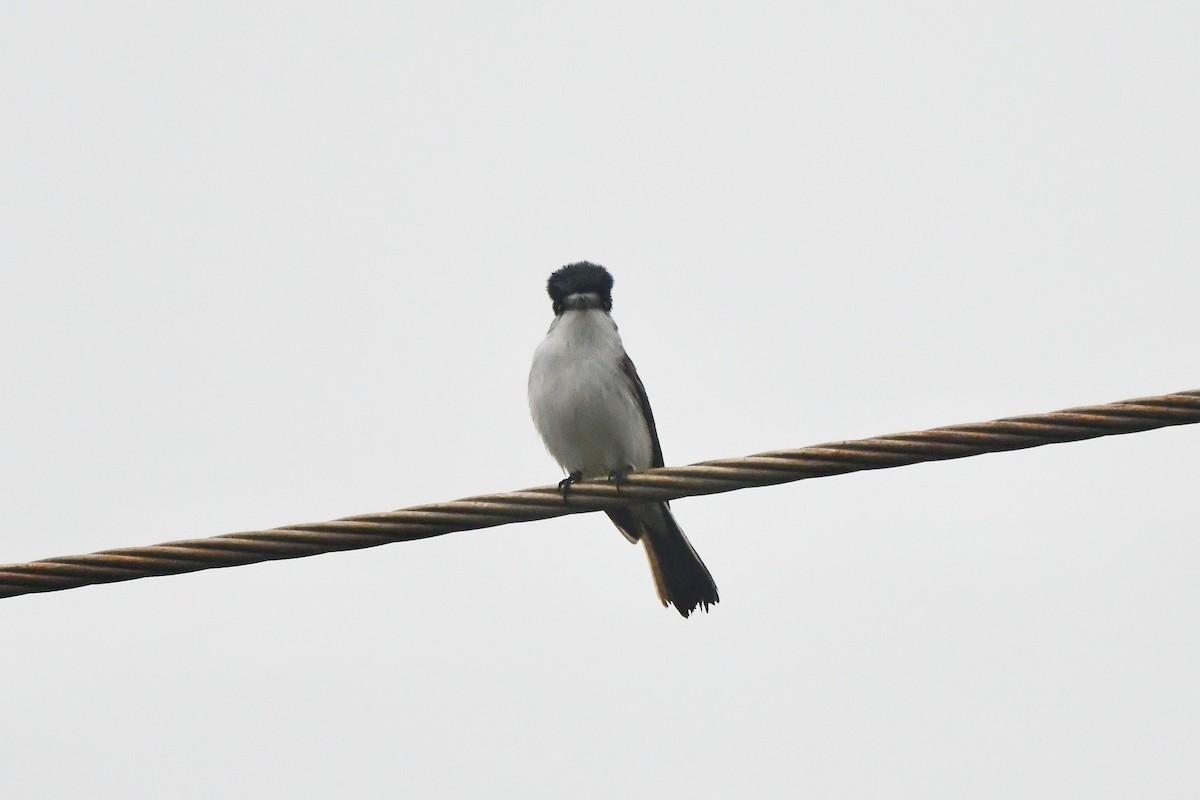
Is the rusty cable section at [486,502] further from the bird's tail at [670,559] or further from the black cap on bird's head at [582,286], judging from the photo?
the black cap on bird's head at [582,286]

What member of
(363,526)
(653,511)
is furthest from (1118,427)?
(653,511)

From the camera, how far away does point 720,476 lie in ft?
16.5

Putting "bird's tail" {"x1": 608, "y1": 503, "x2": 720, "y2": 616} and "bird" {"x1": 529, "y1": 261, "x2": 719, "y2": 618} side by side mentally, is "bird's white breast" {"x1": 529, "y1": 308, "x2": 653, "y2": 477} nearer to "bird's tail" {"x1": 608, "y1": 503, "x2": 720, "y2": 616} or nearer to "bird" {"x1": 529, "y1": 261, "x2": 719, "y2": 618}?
"bird" {"x1": 529, "y1": 261, "x2": 719, "y2": 618}

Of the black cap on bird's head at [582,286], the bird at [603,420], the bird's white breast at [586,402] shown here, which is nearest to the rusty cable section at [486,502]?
the bird at [603,420]

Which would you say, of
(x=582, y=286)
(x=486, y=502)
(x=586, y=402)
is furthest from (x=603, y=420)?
(x=486, y=502)

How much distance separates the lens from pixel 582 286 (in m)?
8.60

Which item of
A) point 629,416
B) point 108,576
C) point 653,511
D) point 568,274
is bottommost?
point 108,576

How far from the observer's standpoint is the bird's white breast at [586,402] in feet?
26.6

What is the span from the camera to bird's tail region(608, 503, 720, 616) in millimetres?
8031

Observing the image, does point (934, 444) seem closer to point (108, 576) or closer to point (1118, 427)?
point (1118, 427)

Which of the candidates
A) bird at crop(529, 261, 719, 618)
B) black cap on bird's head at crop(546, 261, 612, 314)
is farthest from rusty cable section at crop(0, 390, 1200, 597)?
black cap on bird's head at crop(546, 261, 612, 314)

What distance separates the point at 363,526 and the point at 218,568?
1.44ft

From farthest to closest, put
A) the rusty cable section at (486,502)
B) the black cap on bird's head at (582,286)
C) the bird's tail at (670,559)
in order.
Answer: the black cap on bird's head at (582,286)
the bird's tail at (670,559)
the rusty cable section at (486,502)

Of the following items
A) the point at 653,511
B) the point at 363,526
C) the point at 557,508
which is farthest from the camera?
the point at 653,511
